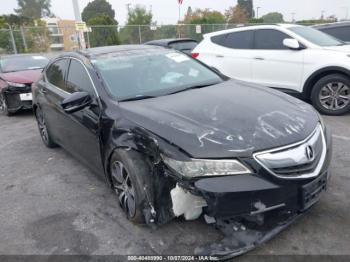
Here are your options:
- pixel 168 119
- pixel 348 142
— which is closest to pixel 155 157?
pixel 168 119

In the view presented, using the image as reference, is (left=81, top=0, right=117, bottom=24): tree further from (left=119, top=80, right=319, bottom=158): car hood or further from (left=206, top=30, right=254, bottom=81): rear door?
(left=119, top=80, right=319, bottom=158): car hood

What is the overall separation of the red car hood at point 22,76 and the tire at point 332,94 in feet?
19.6

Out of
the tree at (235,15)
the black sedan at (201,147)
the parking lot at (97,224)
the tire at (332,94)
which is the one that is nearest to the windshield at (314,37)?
the tire at (332,94)

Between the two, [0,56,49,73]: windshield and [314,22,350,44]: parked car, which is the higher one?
[314,22,350,44]: parked car

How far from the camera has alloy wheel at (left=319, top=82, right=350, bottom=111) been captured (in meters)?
5.94

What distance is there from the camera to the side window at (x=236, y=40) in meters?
7.11

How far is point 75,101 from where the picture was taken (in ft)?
11.3

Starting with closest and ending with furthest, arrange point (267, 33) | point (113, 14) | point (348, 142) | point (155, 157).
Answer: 1. point (155, 157)
2. point (348, 142)
3. point (267, 33)
4. point (113, 14)

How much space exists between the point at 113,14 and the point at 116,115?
73.9m

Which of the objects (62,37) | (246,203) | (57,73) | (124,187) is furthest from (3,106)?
(62,37)

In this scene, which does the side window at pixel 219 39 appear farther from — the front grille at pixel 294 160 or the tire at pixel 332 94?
the front grille at pixel 294 160

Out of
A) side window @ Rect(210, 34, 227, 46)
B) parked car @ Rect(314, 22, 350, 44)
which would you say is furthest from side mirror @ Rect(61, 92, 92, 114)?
parked car @ Rect(314, 22, 350, 44)

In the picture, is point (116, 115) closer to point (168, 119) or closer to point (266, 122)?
point (168, 119)

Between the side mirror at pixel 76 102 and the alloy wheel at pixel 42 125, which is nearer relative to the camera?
the side mirror at pixel 76 102
